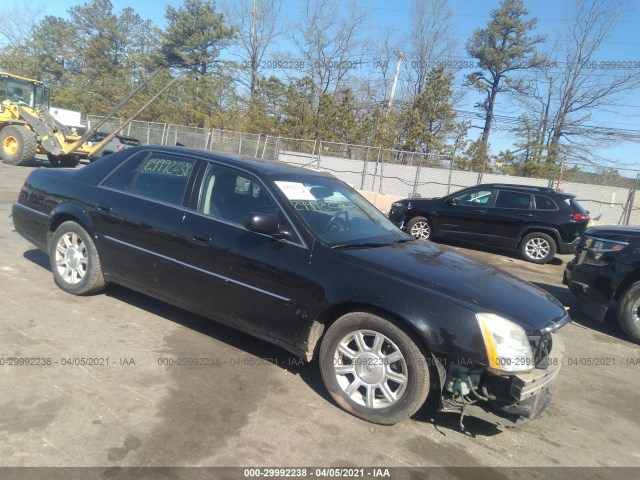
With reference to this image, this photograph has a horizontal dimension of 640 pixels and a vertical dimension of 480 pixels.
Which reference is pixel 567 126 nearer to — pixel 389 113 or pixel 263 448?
pixel 389 113

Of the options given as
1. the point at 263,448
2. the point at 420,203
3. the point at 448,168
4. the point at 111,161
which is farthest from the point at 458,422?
the point at 448,168

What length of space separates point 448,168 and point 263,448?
19930 millimetres

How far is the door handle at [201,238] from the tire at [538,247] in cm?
861

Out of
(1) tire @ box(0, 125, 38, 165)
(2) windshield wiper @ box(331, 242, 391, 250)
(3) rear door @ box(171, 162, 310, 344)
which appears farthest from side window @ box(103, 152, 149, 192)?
(1) tire @ box(0, 125, 38, 165)

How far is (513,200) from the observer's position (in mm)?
10680

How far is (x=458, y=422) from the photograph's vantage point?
10.7 ft

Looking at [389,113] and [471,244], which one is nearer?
[471,244]

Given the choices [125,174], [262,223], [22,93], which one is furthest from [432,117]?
[262,223]

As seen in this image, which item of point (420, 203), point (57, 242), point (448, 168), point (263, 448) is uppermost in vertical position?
point (448, 168)

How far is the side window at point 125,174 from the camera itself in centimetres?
447

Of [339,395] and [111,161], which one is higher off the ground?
[111,161]

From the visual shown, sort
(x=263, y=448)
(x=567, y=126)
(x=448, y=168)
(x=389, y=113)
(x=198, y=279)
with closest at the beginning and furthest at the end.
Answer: (x=263, y=448) → (x=198, y=279) → (x=448, y=168) → (x=389, y=113) → (x=567, y=126)

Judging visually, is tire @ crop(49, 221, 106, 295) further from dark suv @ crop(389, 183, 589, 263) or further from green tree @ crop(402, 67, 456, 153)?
green tree @ crop(402, 67, 456, 153)

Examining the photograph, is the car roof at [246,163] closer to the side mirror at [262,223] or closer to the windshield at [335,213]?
the windshield at [335,213]
